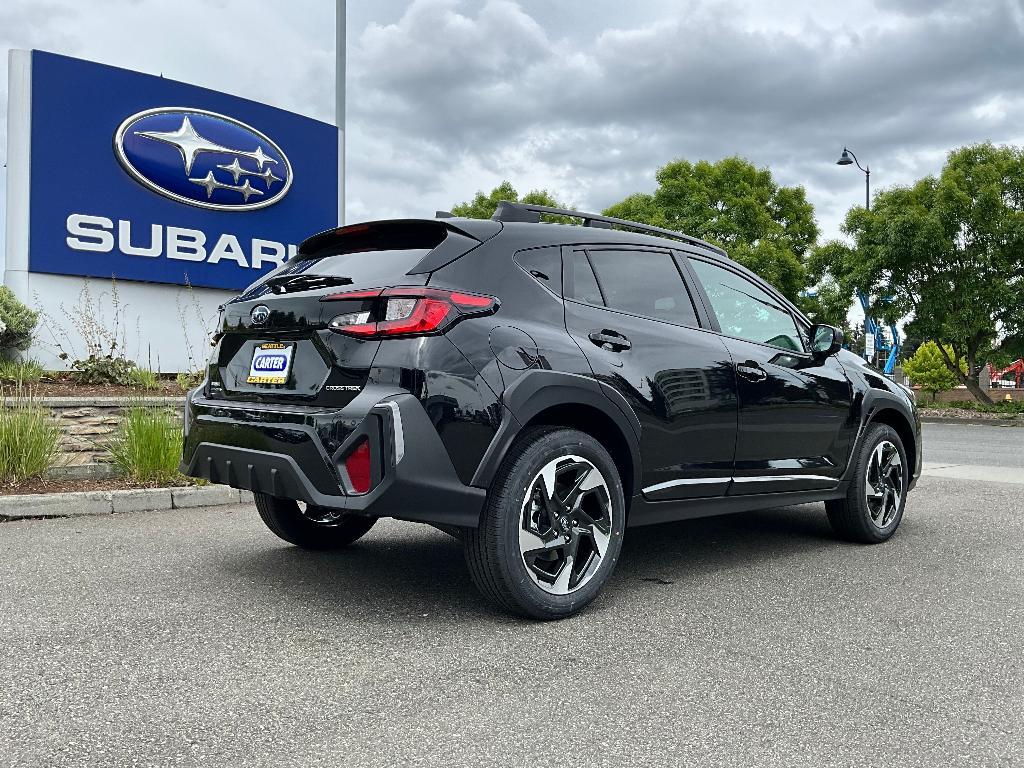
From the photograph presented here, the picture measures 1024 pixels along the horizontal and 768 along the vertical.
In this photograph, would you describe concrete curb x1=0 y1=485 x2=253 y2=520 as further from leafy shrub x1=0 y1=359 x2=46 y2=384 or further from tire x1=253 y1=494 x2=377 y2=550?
leafy shrub x1=0 y1=359 x2=46 y2=384

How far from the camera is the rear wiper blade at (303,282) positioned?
3842 millimetres

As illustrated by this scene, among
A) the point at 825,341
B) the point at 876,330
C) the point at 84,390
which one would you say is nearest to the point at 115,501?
the point at 84,390

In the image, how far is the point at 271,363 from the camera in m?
3.90

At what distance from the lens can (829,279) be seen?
93.8 feet

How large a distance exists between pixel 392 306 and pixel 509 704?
155 centimetres

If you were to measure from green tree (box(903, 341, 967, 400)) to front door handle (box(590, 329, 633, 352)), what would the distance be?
167 ft

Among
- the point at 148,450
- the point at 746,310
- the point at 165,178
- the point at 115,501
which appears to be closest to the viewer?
the point at 746,310

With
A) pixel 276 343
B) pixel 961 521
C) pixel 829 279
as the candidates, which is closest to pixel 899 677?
pixel 276 343

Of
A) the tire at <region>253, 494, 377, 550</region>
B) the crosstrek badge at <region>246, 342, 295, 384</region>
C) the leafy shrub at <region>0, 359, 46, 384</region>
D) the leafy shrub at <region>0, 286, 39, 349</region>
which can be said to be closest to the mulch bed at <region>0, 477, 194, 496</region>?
the tire at <region>253, 494, 377, 550</region>

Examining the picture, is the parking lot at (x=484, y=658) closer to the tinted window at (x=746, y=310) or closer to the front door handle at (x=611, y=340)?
the front door handle at (x=611, y=340)

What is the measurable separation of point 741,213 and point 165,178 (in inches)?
989

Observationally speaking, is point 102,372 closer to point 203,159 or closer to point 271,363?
point 203,159

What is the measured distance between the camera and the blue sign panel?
1187cm

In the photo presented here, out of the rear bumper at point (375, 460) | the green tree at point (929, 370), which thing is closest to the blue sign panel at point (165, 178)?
the rear bumper at point (375, 460)
